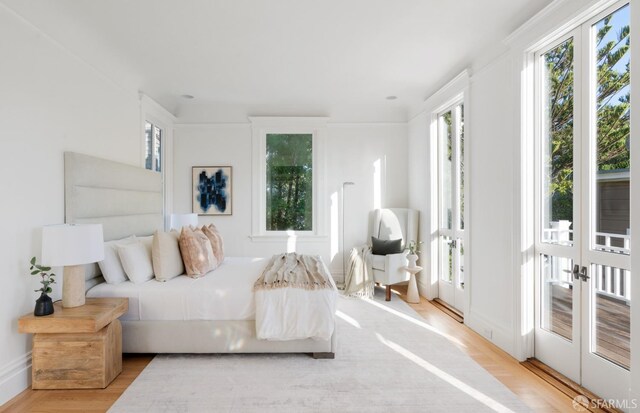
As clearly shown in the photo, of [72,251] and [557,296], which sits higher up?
[72,251]

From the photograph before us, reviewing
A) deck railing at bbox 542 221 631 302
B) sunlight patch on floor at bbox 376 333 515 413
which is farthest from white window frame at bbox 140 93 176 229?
deck railing at bbox 542 221 631 302

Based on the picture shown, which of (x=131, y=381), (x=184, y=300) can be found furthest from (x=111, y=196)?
(x=131, y=381)

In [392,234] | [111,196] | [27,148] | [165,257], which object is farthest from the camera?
[392,234]

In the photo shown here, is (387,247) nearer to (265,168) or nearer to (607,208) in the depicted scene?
(265,168)

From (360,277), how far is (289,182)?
6.08 feet

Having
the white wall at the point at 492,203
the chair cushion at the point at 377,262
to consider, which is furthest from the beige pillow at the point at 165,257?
the white wall at the point at 492,203

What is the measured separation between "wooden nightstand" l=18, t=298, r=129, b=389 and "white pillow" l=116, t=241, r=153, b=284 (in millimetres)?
520

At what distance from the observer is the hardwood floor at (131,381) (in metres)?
1.98

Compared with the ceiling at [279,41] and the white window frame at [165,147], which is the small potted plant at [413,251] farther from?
the white window frame at [165,147]

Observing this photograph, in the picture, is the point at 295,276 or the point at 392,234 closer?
the point at 295,276

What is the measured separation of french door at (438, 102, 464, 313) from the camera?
3.73m

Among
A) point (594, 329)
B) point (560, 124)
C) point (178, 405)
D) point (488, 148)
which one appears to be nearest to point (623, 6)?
point (560, 124)

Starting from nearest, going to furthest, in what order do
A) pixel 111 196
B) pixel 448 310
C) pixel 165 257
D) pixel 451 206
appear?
1. pixel 165 257
2. pixel 111 196
3. pixel 448 310
4. pixel 451 206

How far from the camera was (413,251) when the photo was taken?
4.40 meters
